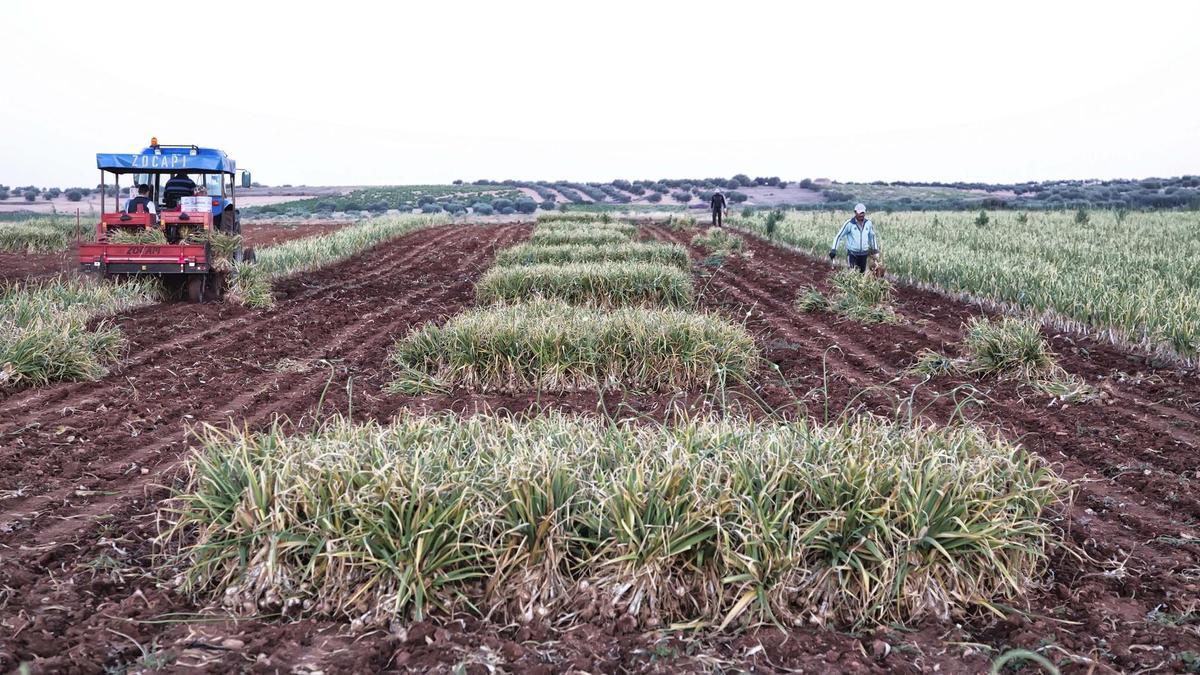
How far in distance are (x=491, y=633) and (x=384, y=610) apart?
441mm

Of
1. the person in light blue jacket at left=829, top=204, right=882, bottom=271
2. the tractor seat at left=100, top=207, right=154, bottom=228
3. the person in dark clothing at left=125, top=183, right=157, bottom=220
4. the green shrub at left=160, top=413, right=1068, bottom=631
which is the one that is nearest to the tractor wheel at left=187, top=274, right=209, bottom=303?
the tractor seat at left=100, top=207, right=154, bottom=228

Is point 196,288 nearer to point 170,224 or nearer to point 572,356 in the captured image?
point 170,224

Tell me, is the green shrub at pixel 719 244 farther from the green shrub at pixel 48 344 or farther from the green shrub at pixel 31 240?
the green shrub at pixel 31 240

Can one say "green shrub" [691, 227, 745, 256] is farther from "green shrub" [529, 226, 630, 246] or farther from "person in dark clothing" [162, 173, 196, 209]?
"person in dark clothing" [162, 173, 196, 209]

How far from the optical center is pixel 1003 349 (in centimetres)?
802

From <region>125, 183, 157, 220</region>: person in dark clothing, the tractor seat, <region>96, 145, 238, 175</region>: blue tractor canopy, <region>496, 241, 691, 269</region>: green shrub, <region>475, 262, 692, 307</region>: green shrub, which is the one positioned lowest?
<region>475, 262, 692, 307</region>: green shrub

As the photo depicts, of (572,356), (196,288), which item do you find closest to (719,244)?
(196,288)

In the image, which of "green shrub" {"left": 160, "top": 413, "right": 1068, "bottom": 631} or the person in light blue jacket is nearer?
"green shrub" {"left": 160, "top": 413, "right": 1068, "bottom": 631}

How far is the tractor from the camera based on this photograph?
39.3 feet

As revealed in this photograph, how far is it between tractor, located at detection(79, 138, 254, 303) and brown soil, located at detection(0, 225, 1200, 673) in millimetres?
1415

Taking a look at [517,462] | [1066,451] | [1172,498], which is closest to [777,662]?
[517,462]

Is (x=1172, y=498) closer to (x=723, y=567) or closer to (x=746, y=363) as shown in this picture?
(x=723, y=567)

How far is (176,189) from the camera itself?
13516 mm

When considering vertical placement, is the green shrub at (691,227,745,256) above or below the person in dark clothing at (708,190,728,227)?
below
